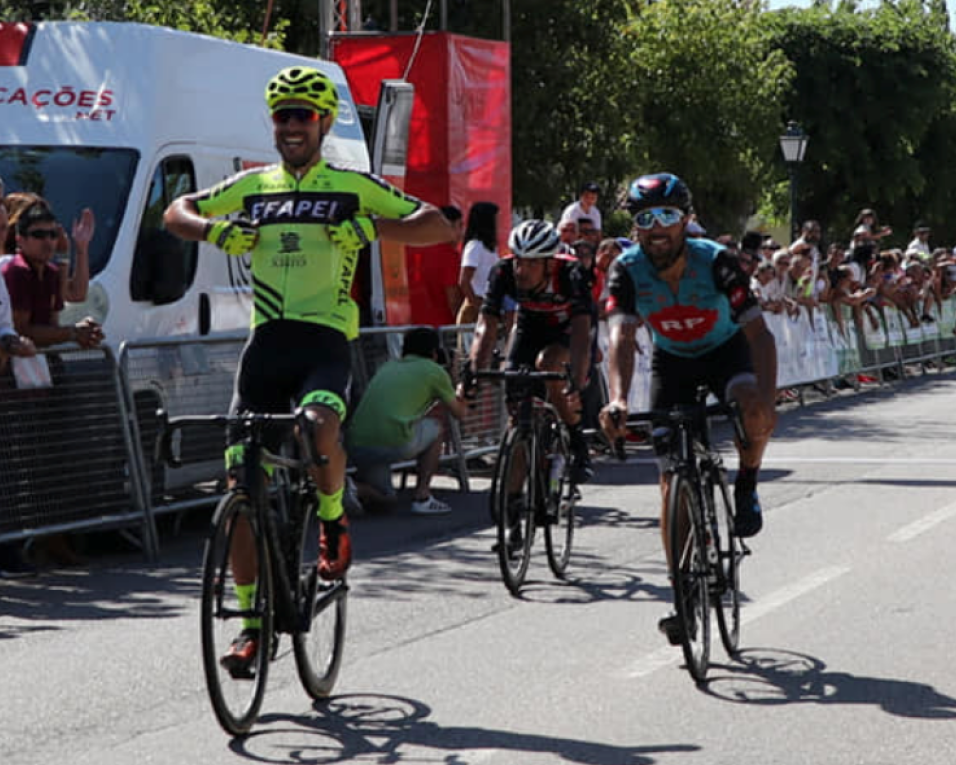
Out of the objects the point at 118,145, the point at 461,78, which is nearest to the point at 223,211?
the point at 118,145

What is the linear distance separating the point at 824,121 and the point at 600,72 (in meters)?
22.7

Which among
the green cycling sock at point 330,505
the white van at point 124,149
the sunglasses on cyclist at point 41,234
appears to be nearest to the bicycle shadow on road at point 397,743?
the green cycling sock at point 330,505

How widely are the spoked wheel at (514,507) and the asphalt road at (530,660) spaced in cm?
17

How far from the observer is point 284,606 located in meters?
6.79

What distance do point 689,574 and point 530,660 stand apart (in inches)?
32.3

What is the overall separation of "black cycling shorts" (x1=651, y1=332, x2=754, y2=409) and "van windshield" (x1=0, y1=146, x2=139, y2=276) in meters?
5.00

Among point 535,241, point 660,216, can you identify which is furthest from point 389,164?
point 660,216

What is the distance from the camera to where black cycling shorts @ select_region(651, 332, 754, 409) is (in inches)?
317

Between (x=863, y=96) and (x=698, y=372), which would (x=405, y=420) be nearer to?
(x=698, y=372)

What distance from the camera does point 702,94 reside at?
4550 cm

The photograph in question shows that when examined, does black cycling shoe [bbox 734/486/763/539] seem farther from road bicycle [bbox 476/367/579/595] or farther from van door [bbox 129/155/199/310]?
van door [bbox 129/155/199/310]

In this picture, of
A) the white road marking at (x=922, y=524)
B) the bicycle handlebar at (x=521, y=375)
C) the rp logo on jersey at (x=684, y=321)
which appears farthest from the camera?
the white road marking at (x=922, y=524)

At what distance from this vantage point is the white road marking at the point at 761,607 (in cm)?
777

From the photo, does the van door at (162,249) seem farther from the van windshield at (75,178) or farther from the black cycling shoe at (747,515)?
the black cycling shoe at (747,515)
